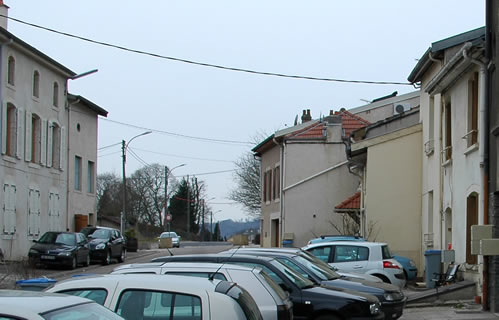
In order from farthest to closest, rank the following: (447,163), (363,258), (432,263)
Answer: (447,163), (432,263), (363,258)

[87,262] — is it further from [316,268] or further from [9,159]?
[316,268]

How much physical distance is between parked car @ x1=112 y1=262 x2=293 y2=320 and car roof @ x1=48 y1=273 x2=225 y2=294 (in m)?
0.96

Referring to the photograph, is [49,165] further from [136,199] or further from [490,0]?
[136,199]

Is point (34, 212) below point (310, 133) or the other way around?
below

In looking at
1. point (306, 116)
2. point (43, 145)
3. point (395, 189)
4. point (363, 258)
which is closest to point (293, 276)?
point (363, 258)

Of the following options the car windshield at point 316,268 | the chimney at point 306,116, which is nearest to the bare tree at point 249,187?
the chimney at point 306,116

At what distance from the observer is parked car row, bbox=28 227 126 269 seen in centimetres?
2853

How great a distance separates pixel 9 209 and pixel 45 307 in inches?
1107

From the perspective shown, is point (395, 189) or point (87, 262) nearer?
point (395, 189)

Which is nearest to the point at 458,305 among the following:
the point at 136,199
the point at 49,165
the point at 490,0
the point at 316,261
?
the point at 316,261

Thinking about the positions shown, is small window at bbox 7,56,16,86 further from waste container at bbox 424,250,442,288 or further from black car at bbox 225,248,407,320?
black car at bbox 225,248,407,320

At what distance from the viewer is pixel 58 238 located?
29.5 metres

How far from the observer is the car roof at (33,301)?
178 inches

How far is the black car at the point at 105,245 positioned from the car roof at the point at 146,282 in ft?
82.2
